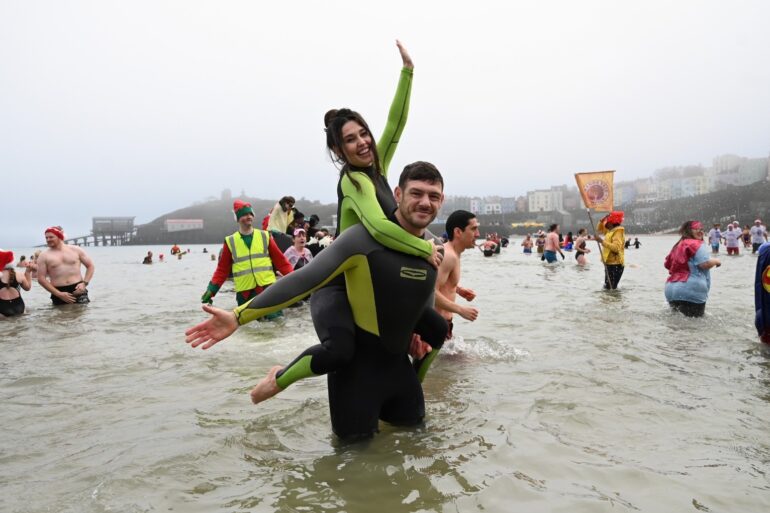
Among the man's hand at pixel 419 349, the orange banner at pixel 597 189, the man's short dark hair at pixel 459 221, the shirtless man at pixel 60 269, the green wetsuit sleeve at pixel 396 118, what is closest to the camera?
the man's hand at pixel 419 349

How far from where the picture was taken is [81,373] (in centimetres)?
579

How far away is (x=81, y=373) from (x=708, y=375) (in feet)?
20.1

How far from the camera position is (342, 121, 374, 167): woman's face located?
3553 millimetres

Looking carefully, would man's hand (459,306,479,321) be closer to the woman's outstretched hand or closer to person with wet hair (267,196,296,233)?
the woman's outstretched hand

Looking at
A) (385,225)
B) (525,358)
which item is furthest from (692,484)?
(525,358)

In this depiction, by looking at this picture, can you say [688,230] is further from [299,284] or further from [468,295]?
[299,284]

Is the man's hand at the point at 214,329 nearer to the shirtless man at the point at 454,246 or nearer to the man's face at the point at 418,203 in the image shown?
the man's face at the point at 418,203

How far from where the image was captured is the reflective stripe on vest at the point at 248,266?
26.2ft

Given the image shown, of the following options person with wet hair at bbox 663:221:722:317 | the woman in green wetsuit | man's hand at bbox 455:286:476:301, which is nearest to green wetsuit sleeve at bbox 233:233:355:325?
the woman in green wetsuit

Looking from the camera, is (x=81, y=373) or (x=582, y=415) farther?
(x=81, y=373)


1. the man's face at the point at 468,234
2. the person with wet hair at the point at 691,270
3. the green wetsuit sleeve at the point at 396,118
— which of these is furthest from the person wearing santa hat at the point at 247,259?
the person with wet hair at the point at 691,270

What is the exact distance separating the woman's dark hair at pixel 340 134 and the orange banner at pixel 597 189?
10.1 metres

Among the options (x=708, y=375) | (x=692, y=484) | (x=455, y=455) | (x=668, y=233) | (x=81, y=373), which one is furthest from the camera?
(x=668, y=233)

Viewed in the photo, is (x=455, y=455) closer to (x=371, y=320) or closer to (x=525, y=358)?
(x=371, y=320)
